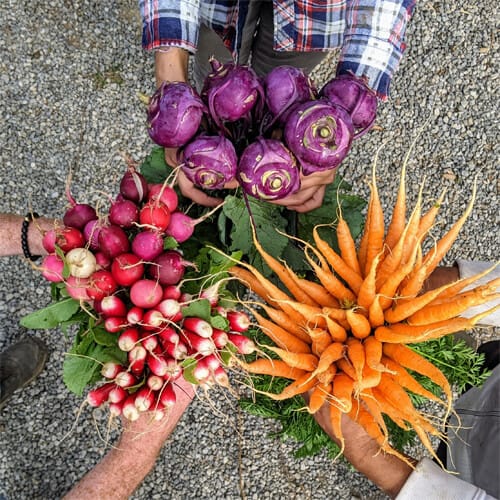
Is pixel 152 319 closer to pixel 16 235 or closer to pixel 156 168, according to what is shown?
pixel 156 168

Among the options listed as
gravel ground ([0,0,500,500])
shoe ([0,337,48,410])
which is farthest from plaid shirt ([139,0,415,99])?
shoe ([0,337,48,410])

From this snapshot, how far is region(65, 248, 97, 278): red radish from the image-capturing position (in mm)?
899

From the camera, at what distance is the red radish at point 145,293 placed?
3.09ft

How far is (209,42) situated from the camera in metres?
1.55

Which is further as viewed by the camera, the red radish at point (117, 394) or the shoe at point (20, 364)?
the shoe at point (20, 364)

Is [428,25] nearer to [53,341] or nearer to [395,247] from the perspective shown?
[395,247]

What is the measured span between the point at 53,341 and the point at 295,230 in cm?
123

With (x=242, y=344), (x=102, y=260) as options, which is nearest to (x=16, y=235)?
(x=102, y=260)

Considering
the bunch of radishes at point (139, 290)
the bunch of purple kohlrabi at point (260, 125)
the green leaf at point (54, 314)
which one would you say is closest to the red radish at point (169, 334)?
the bunch of radishes at point (139, 290)

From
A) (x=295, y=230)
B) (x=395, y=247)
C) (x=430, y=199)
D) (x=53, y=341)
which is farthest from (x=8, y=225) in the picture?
(x=430, y=199)

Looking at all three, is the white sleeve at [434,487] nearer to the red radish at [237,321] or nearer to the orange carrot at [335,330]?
the orange carrot at [335,330]

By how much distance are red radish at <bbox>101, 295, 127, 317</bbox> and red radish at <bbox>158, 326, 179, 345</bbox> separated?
94 millimetres

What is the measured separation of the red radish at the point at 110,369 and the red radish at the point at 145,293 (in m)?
0.15

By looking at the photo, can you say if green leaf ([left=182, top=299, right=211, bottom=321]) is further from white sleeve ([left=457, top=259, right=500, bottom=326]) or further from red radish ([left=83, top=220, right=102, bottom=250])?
white sleeve ([left=457, top=259, right=500, bottom=326])
